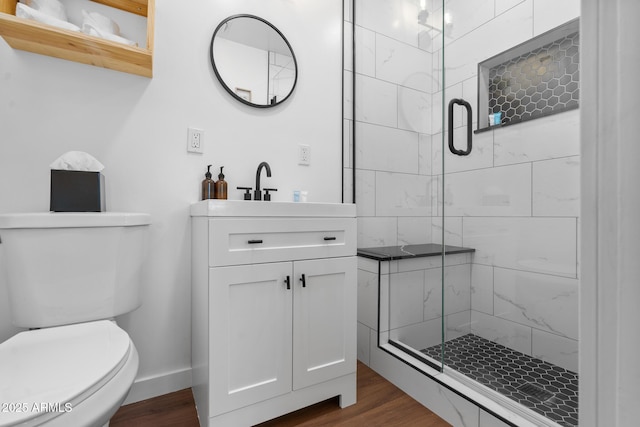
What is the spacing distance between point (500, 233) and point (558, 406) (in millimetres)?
736

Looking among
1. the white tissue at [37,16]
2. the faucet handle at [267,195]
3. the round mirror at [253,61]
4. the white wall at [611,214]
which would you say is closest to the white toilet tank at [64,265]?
the faucet handle at [267,195]

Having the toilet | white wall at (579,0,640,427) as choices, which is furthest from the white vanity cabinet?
white wall at (579,0,640,427)

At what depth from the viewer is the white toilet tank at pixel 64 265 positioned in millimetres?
959

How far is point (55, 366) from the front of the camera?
703mm

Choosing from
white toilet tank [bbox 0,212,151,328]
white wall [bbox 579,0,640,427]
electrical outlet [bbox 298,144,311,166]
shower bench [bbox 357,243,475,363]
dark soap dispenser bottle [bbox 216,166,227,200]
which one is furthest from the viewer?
electrical outlet [bbox 298,144,311,166]

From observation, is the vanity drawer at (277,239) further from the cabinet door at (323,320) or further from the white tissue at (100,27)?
the white tissue at (100,27)

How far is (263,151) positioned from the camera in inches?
62.6

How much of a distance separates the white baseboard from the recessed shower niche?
2026mm

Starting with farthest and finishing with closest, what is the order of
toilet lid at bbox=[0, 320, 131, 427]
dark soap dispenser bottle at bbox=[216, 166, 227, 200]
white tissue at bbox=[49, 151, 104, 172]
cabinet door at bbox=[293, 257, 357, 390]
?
1. dark soap dispenser bottle at bbox=[216, 166, 227, 200]
2. cabinet door at bbox=[293, 257, 357, 390]
3. white tissue at bbox=[49, 151, 104, 172]
4. toilet lid at bbox=[0, 320, 131, 427]

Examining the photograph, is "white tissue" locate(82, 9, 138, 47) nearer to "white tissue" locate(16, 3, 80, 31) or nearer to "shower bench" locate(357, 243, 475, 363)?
"white tissue" locate(16, 3, 80, 31)

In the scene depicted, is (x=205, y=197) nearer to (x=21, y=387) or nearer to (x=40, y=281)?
(x=40, y=281)

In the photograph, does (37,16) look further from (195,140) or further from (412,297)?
(412,297)

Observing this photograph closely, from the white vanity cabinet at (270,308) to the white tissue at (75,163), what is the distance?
389mm

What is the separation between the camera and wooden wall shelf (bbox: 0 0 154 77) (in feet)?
3.37
